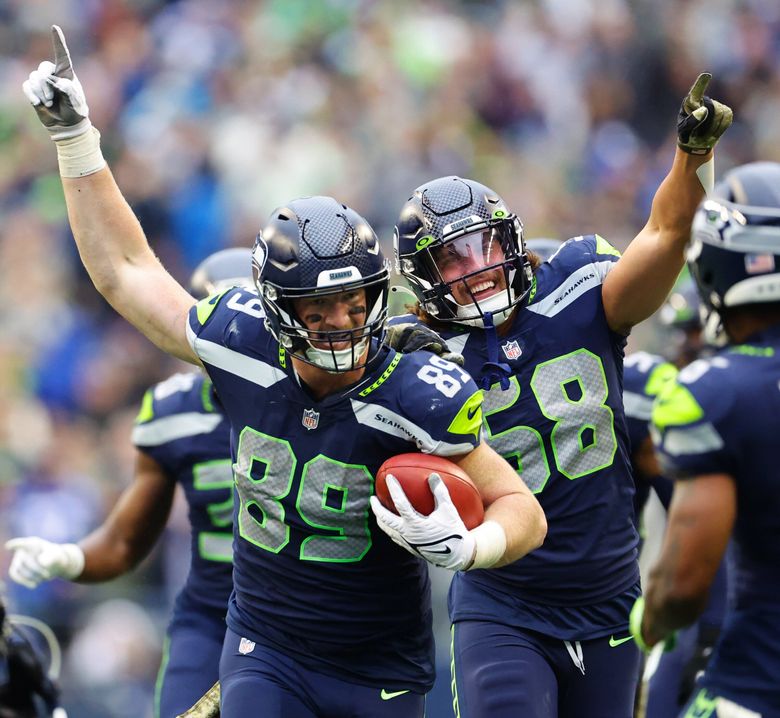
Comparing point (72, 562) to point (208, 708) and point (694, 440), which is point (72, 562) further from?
point (694, 440)

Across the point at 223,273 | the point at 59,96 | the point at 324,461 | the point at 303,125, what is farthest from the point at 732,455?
the point at 303,125

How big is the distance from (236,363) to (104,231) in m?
0.58

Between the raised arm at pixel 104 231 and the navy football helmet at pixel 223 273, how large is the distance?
1.06 meters

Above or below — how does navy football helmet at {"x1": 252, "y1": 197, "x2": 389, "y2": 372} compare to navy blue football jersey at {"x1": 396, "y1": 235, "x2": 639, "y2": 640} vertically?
above

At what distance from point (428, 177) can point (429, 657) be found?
607 cm

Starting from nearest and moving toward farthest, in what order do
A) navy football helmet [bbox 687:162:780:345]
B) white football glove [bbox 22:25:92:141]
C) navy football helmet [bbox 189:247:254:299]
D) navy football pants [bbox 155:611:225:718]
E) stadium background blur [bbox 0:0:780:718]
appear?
navy football helmet [bbox 687:162:780:345], white football glove [bbox 22:25:92:141], navy football pants [bbox 155:611:225:718], navy football helmet [bbox 189:247:254:299], stadium background blur [bbox 0:0:780:718]

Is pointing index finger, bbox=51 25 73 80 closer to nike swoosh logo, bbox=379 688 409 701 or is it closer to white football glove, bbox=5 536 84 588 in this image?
white football glove, bbox=5 536 84 588

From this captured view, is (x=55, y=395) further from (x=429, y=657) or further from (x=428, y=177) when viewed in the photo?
(x=429, y=657)

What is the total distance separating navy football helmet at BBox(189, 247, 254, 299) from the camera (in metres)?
4.98

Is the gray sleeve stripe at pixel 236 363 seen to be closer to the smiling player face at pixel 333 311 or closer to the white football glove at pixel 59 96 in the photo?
the smiling player face at pixel 333 311

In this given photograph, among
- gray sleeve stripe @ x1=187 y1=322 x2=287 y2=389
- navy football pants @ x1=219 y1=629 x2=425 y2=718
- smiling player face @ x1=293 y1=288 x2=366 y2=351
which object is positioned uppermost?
smiling player face @ x1=293 y1=288 x2=366 y2=351

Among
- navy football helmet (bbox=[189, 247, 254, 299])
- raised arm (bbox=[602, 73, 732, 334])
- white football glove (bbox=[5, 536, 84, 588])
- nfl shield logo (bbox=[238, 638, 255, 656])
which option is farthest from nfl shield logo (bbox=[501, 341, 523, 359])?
white football glove (bbox=[5, 536, 84, 588])

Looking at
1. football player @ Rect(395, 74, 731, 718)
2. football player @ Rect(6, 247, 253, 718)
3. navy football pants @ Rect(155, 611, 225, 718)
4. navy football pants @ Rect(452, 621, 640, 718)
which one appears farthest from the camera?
football player @ Rect(6, 247, 253, 718)

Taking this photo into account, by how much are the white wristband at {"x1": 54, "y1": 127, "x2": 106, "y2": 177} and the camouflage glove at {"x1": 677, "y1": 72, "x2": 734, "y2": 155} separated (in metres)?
1.63
